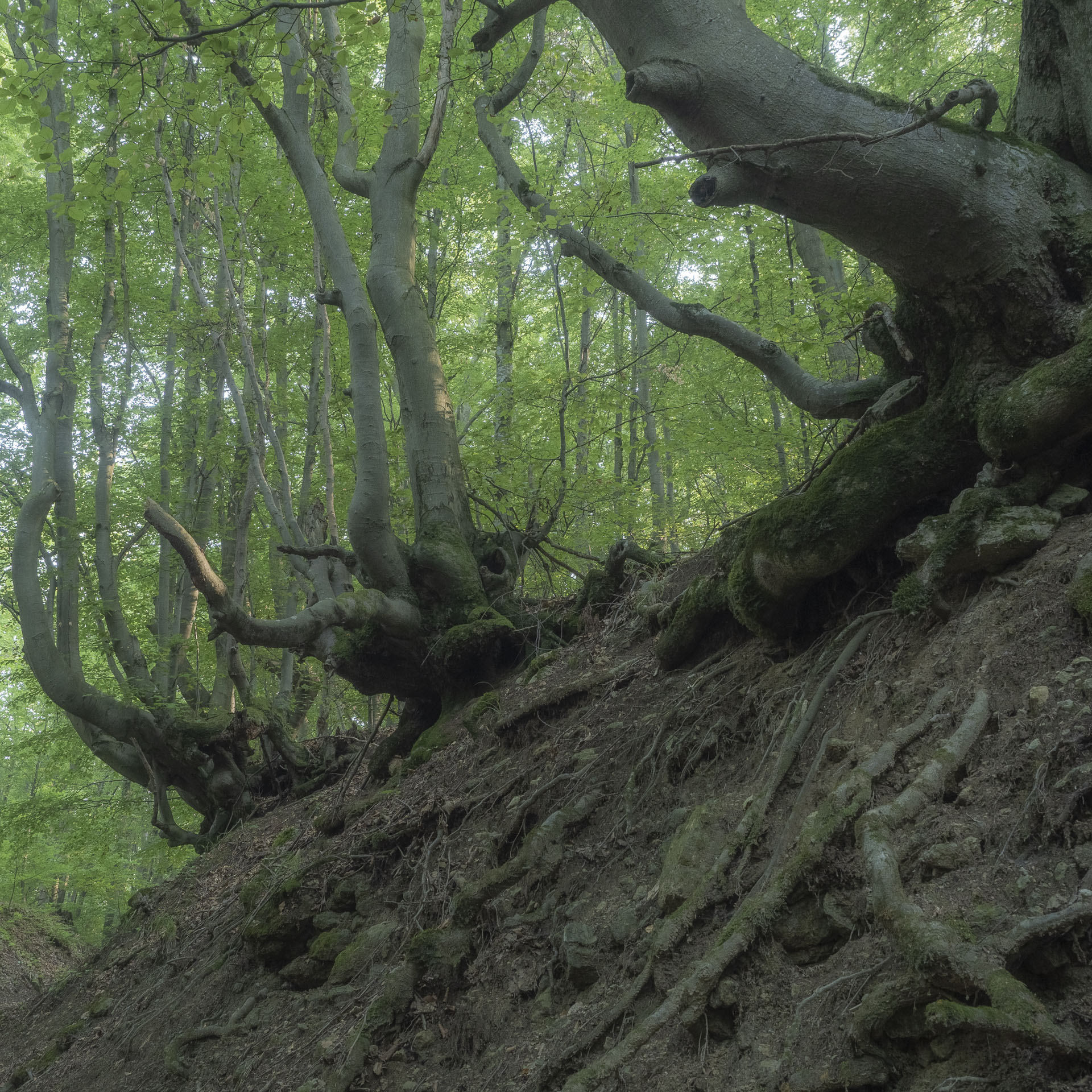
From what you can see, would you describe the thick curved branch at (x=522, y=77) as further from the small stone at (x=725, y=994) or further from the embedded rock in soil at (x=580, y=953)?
the small stone at (x=725, y=994)

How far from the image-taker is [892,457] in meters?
3.42

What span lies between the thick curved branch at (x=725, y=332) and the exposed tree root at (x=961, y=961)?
9.59 ft

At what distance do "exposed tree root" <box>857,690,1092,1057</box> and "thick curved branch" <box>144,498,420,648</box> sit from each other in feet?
11.4

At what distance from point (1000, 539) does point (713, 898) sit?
1.61 meters

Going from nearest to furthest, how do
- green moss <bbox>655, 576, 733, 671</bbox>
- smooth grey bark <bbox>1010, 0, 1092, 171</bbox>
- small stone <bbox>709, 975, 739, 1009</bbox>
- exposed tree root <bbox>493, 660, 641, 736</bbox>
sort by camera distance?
small stone <bbox>709, 975, 739, 1009</bbox> → smooth grey bark <bbox>1010, 0, 1092, 171</bbox> → green moss <bbox>655, 576, 733, 671</bbox> → exposed tree root <bbox>493, 660, 641, 736</bbox>

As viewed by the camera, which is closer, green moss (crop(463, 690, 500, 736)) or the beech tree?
the beech tree

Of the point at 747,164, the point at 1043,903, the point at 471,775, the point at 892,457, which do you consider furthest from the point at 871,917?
the point at 471,775

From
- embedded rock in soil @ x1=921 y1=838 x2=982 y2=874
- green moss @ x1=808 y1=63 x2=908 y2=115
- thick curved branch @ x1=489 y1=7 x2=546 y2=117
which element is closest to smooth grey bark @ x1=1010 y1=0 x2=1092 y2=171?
green moss @ x1=808 y1=63 x2=908 y2=115

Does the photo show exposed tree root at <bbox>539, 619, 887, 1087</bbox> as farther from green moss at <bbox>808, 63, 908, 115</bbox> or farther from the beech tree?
green moss at <bbox>808, 63, 908, 115</bbox>

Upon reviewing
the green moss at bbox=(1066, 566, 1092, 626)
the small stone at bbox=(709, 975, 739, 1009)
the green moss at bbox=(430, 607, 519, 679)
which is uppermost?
the green moss at bbox=(430, 607, 519, 679)

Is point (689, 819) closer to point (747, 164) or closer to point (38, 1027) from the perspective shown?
point (747, 164)

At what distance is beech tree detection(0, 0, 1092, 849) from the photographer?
3328 millimetres

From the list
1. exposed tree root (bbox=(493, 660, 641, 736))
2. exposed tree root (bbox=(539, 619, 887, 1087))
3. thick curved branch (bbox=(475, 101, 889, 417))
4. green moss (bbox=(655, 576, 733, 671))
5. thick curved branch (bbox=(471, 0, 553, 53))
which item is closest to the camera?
exposed tree root (bbox=(539, 619, 887, 1087))

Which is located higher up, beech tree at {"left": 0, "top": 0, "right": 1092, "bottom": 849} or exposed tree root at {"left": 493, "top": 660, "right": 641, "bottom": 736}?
beech tree at {"left": 0, "top": 0, "right": 1092, "bottom": 849}
